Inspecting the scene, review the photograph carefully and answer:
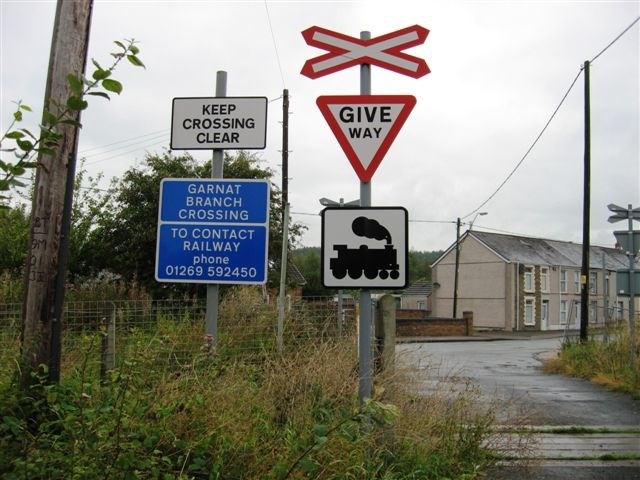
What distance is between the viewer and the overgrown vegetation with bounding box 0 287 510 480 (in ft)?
11.2

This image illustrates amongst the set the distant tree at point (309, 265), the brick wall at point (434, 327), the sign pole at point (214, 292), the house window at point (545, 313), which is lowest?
the brick wall at point (434, 327)

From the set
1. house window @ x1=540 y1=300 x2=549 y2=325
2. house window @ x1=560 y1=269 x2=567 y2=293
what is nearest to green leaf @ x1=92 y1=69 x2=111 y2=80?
house window @ x1=540 y1=300 x2=549 y2=325

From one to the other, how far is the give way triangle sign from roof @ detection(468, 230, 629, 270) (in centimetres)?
4124

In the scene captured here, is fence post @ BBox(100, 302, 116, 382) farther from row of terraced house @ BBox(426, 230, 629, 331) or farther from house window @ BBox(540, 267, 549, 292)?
house window @ BBox(540, 267, 549, 292)

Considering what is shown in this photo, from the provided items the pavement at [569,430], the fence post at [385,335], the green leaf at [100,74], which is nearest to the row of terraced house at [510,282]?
the pavement at [569,430]

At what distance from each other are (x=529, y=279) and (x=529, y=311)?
2261 mm

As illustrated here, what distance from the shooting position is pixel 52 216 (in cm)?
475

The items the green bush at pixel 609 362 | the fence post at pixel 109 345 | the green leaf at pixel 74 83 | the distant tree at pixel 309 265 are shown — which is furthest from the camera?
the distant tree at pixel 309 265

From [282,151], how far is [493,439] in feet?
57.0

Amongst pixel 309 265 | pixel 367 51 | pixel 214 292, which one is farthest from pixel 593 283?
pixel 367 51

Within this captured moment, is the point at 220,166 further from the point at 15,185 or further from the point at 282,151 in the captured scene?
the point at 282,151

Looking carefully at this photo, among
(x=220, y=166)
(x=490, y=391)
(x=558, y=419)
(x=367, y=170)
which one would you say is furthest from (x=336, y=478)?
(x=490, y=391)

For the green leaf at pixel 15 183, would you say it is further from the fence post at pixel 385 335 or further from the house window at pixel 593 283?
the house window at pixel 593 283

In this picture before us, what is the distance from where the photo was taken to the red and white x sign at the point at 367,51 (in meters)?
4.39
